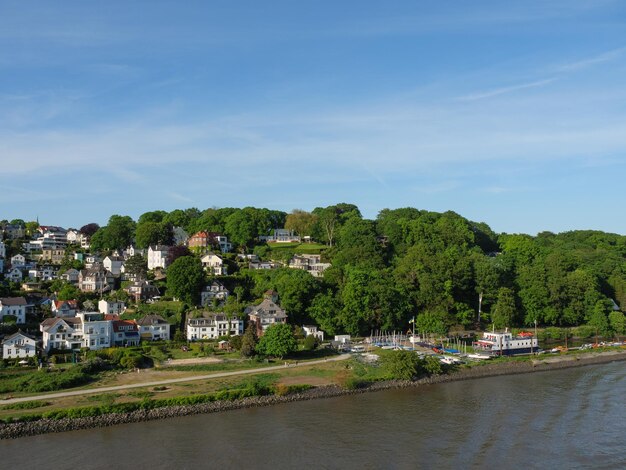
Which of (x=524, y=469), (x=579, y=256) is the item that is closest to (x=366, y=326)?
(x=524, y=469)

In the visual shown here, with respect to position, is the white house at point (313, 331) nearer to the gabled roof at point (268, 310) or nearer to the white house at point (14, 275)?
the gabled roof at point (268, 310)

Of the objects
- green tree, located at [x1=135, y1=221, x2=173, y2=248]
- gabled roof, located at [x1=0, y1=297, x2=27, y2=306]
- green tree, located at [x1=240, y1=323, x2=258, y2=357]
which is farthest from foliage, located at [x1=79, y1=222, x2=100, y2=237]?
green tree, located at [x1=240, y1=323, x2=258, y2=357]

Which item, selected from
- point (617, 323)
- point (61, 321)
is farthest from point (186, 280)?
point (617, 323)

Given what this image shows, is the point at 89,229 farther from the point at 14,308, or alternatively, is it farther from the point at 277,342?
the point at 277,342

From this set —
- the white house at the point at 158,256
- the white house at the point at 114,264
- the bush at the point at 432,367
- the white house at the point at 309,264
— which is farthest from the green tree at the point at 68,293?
the bush at the point at 432,367

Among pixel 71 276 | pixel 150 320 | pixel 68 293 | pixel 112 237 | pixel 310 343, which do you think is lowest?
pixel 310 343

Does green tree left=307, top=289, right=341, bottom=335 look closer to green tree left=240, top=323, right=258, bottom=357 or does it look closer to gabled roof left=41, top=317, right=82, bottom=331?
green tree left=240, top=323, right=258, bottom=357

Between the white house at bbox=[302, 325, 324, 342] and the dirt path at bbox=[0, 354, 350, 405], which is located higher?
the white house at bbox=[302, 325, 324, 342]
